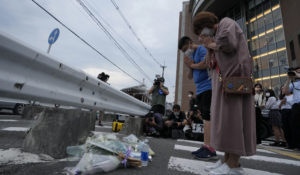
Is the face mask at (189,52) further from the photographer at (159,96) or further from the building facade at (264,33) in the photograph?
the building facade at (264,33)

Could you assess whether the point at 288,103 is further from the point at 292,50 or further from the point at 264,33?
the point at 264,33

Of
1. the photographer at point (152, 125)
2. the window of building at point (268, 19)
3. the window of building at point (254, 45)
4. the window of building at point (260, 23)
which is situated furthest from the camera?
the window of building at point (254, 45)

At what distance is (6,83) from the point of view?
3.38 feet

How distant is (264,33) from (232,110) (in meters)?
25.4

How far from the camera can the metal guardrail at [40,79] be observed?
1027 mm

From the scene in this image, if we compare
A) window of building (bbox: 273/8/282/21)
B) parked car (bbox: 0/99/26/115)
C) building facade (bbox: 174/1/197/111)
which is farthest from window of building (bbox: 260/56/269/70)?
parked car (bbox: 0/99/26/115)

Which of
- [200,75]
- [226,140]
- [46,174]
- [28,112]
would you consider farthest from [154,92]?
[28,112]

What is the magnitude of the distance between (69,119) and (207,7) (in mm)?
28896

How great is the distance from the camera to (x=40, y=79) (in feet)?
4.21

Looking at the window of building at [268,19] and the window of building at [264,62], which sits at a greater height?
the window of building at [268,19]

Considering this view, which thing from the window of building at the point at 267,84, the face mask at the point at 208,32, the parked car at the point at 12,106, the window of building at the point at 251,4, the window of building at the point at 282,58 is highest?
the window of building at the point at 251,4

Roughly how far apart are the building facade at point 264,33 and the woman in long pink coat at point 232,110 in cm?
2042

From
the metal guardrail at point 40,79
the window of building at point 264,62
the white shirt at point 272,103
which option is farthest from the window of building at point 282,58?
the metal guardrail at point 40,79

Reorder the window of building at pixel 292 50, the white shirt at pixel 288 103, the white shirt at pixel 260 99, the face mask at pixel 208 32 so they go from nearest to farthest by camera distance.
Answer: the face mask at pixel 208 32 → the white shirt at pixel 288 103 → the white shirt at pixel 260 99 → the window of building at pixel 292 50
